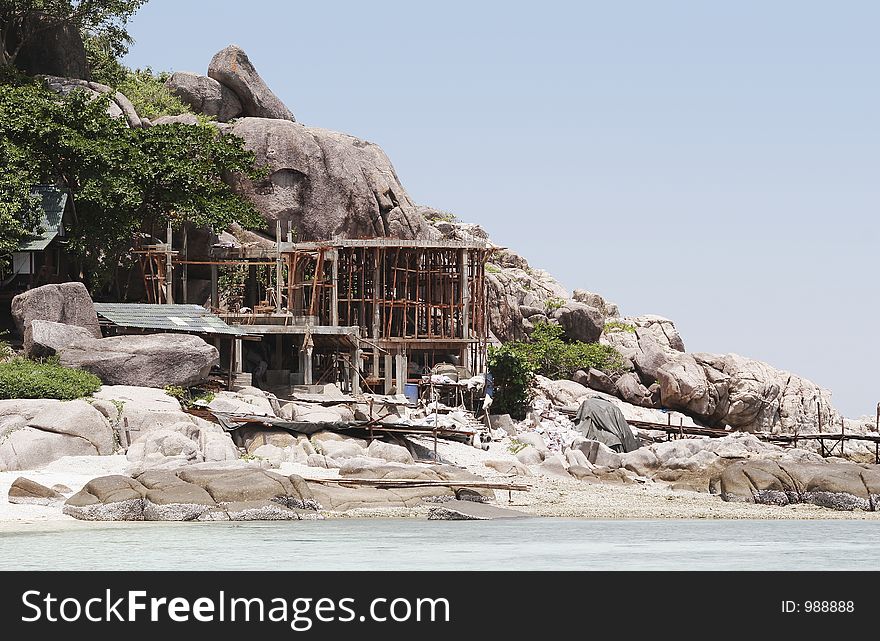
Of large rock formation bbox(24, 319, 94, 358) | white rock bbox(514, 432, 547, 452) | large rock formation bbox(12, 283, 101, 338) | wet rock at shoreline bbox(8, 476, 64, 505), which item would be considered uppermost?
large rock formation bbox(12, 283, 101, 338)

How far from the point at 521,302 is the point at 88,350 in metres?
25.7

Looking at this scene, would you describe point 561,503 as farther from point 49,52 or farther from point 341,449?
point 49,52

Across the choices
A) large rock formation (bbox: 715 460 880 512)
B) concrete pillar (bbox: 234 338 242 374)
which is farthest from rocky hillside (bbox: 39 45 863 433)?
large rock formation (bbox: 715 460 880 512)

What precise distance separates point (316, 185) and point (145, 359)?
18443mm

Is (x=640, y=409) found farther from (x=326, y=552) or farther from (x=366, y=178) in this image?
(x=326, y=552)

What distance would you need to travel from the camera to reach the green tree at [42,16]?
4962 centimetres

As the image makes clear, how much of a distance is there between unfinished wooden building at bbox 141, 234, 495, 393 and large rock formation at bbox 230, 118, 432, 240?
3366mm

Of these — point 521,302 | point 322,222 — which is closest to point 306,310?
point 322,222

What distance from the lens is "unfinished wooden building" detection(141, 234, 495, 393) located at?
4303cm

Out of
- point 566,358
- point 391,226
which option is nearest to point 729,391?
point 566,358

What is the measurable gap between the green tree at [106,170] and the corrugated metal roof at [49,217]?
1.45ft

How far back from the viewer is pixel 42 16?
5091 centimetres

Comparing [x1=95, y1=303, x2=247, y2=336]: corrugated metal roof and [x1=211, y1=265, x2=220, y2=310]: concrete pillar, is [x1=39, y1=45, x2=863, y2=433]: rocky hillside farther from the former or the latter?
[x1=95, y1=303, x2=247, y2=336]: corrugated metal roof

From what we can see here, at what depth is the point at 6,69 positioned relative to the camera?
4775cm
